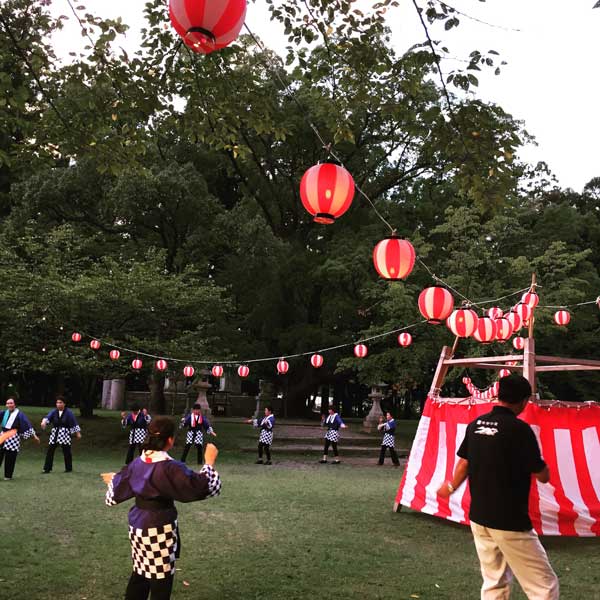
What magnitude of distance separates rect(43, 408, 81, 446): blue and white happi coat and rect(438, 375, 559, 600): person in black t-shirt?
36.8 feet

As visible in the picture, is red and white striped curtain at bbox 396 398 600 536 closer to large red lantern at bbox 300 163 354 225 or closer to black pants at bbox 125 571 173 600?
large red lantern at bbox 300 163 354 225

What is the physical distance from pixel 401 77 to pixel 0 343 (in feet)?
48.9

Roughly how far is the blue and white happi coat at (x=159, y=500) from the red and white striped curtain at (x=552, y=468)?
5.42 m

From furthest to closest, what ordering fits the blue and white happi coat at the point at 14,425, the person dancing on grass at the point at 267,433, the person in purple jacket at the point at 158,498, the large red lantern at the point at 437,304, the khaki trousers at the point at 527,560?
the person dancing on grass at the point at 267,433 → the blue and white happi coat at the point at 14,425 → the large red lantern at the point at 437,304 → the person in purple jacket at the point at 158,498 → the khaki trousers at the point at 527,560

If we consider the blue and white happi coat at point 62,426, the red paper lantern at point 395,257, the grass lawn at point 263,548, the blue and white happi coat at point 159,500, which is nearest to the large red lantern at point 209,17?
the blue and white happi coat at point 159,500

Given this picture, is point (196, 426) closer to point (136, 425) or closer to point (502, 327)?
point (136, 425)

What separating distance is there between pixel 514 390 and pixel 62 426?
1174 centimetres

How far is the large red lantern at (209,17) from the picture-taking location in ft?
13.7

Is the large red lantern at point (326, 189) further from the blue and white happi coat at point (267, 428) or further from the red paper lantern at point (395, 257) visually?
the blue and white happi coat at point (267, 428)

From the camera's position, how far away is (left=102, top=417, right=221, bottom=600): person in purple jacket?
12.8ft

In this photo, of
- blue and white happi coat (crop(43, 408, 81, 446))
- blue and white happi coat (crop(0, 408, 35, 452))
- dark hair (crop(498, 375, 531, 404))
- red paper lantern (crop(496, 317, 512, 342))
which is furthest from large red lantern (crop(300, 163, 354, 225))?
blue and white happi coat (crop(43, 408, 81, 446))

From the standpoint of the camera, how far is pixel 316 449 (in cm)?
1992

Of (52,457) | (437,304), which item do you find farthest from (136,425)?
(437,304)

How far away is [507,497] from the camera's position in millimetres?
3879
